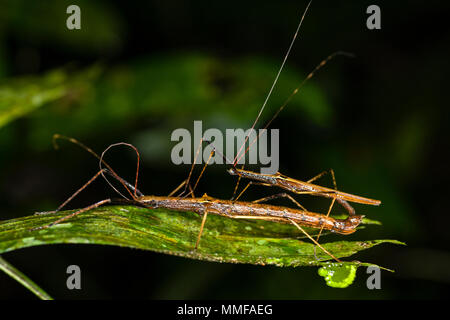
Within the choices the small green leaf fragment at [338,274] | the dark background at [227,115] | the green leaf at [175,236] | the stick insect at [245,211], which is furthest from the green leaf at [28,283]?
the dark background at [227,115]

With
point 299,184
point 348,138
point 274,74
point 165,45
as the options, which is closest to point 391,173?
point 348,138

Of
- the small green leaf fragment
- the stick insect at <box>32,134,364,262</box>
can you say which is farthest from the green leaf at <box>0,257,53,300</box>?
the small green leaf fragment

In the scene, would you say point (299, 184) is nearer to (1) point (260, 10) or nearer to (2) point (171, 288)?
(2) point (171, 288)

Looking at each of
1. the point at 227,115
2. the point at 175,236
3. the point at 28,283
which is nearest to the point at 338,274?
the point at 175,236

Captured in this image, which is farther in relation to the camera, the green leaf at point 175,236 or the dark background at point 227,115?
the dark background at point 227,115

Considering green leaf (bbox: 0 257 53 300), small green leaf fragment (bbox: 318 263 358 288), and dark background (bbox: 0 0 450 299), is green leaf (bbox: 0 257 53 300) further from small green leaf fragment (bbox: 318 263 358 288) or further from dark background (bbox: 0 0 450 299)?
dark background (bbox: 0 0 450 299)

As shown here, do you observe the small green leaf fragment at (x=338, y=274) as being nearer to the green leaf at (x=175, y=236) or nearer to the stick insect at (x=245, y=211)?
the green leaf at (x=175, y=236)

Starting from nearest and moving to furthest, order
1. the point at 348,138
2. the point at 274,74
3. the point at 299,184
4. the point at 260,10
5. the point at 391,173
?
the point at 299,184 < the point at 274,74 < the point at 391,173 < the point at 348,138 < the point at 260,10
